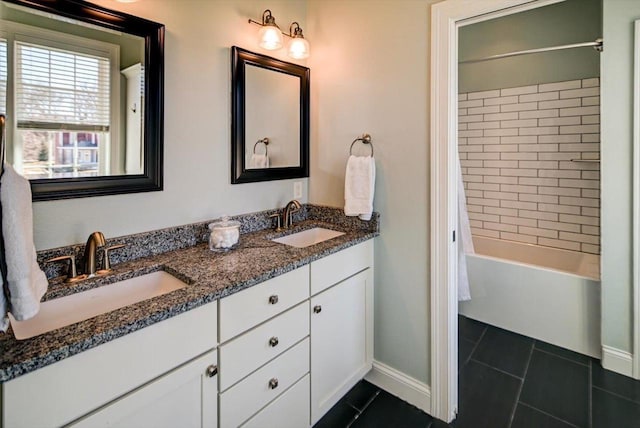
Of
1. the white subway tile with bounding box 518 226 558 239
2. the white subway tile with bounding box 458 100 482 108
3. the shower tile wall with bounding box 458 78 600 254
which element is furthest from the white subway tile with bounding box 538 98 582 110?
the white subway tile with bounding box 518 226 558 239

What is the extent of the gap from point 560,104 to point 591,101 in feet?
0.67

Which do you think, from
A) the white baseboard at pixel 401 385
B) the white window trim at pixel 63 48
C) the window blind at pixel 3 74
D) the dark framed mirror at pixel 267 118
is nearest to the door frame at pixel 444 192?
the white baseboard at pixel 401 385

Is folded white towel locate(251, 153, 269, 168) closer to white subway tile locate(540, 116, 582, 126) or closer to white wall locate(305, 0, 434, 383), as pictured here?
white wall locate(305, 0, 434, 383)

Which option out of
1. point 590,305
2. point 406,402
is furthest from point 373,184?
point 590,305

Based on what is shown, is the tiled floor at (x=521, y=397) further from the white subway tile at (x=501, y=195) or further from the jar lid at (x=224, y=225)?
the white subway tile at (x=501, y=195)

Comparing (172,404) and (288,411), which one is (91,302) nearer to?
(172,404)

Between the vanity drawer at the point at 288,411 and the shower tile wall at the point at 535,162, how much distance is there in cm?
256

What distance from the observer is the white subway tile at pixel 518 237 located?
10.2 ft

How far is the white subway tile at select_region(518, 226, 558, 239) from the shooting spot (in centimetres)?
298

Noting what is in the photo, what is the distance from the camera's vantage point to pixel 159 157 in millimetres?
1509

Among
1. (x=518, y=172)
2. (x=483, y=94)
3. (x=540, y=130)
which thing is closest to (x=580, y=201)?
(x=518, y=172)

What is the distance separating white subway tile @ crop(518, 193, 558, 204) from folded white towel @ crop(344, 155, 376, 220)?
195 cm

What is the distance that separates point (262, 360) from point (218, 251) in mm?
530

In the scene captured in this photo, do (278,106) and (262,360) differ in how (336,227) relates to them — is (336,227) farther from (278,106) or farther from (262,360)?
(262,360)
